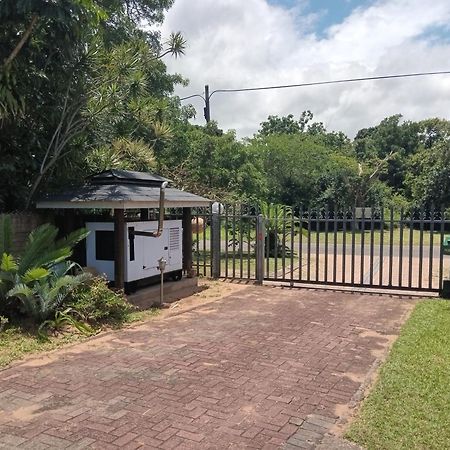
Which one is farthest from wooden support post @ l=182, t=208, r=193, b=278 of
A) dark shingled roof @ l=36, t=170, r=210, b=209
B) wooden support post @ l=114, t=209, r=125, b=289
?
wooden support post @ l=114, t=209, r=125, b=289

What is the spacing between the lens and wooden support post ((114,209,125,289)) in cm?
773

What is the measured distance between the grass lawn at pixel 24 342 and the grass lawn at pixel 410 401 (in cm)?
353

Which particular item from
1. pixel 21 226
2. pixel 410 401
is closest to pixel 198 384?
pixel 410 401

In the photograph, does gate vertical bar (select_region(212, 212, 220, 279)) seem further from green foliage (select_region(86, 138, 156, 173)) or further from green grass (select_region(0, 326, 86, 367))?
green grass (select_region(0, 326, 86, 367))

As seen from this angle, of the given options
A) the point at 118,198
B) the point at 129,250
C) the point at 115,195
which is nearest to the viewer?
the point at 118,198

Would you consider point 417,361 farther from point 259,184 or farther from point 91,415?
point 259,184

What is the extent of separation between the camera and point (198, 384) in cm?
453

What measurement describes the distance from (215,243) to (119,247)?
11.3 ft

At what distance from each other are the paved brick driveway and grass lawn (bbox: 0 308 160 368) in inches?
9.6

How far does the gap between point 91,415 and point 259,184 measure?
17.3 m

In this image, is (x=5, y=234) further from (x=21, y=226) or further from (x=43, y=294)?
(x=43, y=294)

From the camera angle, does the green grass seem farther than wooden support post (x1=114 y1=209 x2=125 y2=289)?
No

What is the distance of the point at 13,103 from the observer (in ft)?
23.4

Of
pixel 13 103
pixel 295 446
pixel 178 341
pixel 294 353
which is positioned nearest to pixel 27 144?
pixel 13 103
